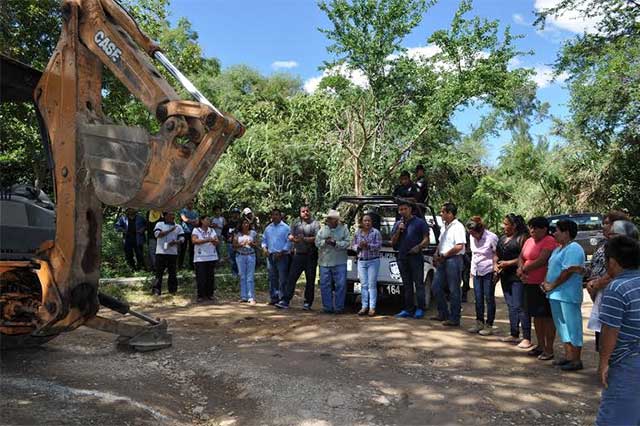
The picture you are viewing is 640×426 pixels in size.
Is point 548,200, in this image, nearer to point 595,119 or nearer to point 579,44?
point 595,119

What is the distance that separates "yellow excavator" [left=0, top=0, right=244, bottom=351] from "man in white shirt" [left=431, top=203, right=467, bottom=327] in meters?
4.76

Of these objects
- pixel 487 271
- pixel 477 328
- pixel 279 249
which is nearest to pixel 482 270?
pixel 487 271

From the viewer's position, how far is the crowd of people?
126 inches

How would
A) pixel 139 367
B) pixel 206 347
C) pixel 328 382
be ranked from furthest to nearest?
pixel 206 347 < pixel 139 367 < pixel 328 382

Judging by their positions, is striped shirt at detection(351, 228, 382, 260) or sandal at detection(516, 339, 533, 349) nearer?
sandal at detection(516, 339, 533, 349)

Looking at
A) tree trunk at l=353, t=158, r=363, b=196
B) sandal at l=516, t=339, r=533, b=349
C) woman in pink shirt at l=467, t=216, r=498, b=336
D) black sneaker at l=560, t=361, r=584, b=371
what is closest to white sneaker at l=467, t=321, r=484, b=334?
woman in pink shirt at l=467, t=216, r=498, b=336

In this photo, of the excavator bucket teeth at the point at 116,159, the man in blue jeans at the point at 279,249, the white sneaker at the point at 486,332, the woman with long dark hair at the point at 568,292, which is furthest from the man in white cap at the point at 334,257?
the excavator bucket teeth at the point at 116,159

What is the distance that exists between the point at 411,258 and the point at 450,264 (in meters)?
0.67

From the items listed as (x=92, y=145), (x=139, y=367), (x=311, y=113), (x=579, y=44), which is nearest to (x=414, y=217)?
(x=139, y=367)

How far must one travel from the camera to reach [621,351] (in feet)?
10.4

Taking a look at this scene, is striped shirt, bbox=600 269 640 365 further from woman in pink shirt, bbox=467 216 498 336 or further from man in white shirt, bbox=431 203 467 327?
man in white shirt, bbox=431 203 467 327

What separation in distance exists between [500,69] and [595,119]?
5.75 m

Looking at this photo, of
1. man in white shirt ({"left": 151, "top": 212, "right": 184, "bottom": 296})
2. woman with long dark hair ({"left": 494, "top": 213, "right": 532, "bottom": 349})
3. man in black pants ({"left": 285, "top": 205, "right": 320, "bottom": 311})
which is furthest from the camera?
man in white shirt ({"left": 151, "top": 212, "right": 184, "bottom": 296})

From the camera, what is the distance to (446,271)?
7.89 m
